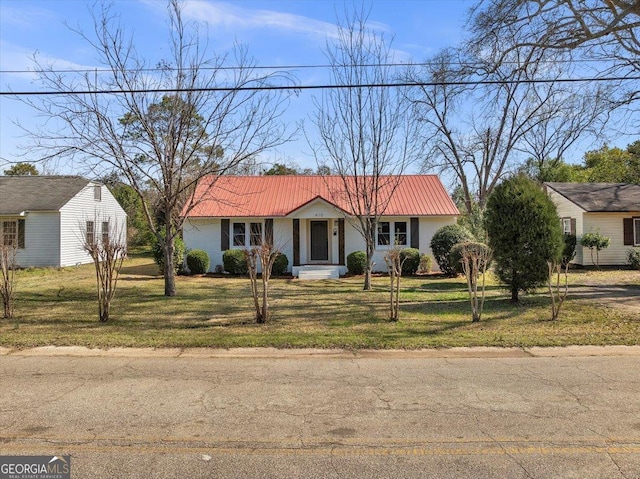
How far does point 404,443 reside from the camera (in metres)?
4.00

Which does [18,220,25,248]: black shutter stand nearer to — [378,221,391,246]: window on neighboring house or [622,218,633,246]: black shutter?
[378,221,391,246]: window on neighboring house

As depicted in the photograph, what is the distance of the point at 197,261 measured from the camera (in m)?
21.0

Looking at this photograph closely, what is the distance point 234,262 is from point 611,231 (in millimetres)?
18805

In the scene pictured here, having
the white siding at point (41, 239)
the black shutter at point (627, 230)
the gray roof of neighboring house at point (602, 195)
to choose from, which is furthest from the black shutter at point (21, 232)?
the black shutter at point (627, 230)

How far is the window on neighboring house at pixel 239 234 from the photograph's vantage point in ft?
73.8

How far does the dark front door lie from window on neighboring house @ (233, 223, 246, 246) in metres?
3.46

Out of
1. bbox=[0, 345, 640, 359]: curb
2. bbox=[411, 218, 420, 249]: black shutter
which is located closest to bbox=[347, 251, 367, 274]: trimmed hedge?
bbox=[411, 218, 420, 249]: black shutter

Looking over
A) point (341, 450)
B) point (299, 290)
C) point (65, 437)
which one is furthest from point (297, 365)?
point (299, 290)

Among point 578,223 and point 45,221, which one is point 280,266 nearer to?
point 45,221

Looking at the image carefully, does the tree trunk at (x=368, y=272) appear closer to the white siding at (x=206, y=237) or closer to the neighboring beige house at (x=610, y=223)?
the white siding at (x=206, y=237)

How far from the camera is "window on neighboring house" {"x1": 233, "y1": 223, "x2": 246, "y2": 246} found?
22.5 meters

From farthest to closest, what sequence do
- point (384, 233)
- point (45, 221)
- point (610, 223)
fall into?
point (45, 221)
point (610, 223)
point (384, 233)

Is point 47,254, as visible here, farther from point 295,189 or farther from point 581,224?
point 581,224

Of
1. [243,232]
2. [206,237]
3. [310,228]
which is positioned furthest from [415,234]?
[206,237]
